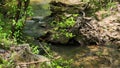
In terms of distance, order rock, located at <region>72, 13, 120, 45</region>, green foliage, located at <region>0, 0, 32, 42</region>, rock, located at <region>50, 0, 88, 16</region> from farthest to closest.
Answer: rock, located at <region>50, 0, 88, 16</region> → rock, located at <region>72, 13, 120, 45</region> → green foliage, located at <region>0, 0, 32, 42</region>

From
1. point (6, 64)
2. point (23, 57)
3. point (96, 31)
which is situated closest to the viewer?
point (6, 64)

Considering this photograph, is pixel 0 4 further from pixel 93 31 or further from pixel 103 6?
pixel 103 6

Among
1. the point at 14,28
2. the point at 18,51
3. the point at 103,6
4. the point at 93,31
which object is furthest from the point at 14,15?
the point at 103,6

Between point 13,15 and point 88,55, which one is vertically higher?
point 13,15

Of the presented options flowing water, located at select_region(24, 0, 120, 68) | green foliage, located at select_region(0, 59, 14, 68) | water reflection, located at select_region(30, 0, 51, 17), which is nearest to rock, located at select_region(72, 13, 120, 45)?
flowing water, located at select_region(24, 0, 120, 68)

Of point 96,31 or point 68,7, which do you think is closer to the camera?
point 96,31

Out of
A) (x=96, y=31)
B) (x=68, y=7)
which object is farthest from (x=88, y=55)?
(x=68, y=7)

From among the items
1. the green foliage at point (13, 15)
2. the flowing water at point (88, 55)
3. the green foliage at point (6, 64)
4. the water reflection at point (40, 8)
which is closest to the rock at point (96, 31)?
the flowing water at point (88, 55)

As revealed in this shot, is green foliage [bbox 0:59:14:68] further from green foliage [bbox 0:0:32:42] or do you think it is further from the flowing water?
the flowing water

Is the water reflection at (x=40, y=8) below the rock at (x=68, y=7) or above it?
below

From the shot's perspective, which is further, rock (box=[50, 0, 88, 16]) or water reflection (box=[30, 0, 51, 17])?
water reflection (box=[30, 0, 51, 17])

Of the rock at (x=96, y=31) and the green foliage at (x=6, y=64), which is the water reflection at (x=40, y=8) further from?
the green foliage at (x=6, y=64)

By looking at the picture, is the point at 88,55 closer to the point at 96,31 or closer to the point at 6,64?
the point at 96,31

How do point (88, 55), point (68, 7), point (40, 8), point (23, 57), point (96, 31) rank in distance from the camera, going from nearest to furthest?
point (23, 57)
point (88, 55)
point (96, 31)
point (68, 7)
point (40, 8)
